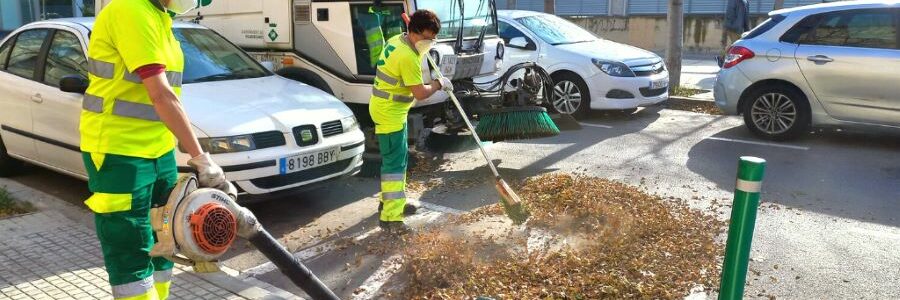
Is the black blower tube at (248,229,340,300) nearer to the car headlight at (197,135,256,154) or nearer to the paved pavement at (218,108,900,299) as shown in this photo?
the paved pavement at (218,108,900,299)

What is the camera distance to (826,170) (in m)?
7.09

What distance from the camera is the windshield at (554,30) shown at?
10484mm

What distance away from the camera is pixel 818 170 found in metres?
7.09

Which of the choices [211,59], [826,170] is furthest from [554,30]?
[211,59]

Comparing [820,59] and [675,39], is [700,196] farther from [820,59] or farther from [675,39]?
[675,39]

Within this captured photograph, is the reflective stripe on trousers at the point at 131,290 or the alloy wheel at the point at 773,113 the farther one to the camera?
→ the alloy wheel at the point at 773,113

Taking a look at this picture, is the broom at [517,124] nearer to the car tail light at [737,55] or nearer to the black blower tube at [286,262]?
the car tail light at [737,55]

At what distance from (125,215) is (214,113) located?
2579mm

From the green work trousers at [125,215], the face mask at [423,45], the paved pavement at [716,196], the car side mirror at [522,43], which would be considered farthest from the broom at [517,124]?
the green work trousers at [125,215]

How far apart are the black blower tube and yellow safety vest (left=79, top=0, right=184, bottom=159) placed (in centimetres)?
54

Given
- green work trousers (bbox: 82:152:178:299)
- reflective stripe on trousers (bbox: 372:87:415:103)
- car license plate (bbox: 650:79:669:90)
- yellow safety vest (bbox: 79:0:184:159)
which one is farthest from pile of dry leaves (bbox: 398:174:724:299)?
car license plate (bbox: 650:79:669:90)

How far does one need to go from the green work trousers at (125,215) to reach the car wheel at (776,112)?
7114mm

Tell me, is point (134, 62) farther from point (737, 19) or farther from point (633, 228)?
point (737, 19)

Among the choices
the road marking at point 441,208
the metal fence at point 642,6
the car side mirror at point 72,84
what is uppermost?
the metal fence at point 642,6
